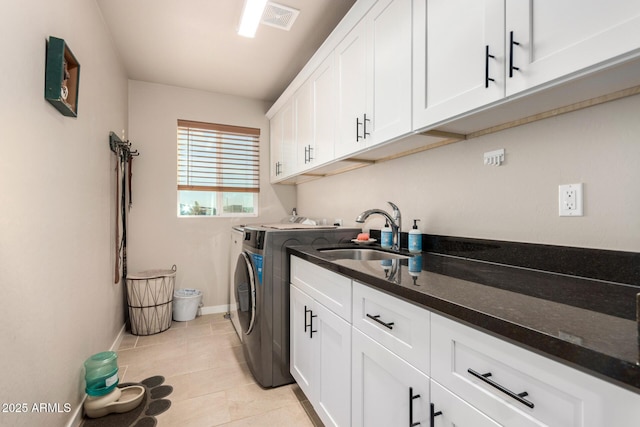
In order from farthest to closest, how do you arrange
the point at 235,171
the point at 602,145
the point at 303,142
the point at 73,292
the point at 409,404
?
the point at 235,171 → the point at 303,142 → the point at 73,292 → the point at 602,145 → the point at 409,404

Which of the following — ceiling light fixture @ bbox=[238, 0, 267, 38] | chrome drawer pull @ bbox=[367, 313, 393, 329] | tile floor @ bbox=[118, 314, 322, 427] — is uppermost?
ceiling light fixture @ bbox=[238, 0, 267, 38]

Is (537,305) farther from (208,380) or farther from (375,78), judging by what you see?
(208,380)

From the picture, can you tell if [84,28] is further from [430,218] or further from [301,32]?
[430,218]

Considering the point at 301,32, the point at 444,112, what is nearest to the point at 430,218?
the point at 444,112

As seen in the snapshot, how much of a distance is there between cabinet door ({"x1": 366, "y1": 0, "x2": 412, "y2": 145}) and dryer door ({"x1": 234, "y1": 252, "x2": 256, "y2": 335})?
1203 millimetres

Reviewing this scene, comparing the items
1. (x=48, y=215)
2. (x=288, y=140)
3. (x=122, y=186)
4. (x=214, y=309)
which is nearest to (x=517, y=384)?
(x=48, y=215)

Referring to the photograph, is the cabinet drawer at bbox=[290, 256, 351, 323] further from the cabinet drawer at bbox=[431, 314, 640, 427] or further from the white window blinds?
the white window blinds

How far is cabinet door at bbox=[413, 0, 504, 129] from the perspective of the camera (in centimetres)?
102

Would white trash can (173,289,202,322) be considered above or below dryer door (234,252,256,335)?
below

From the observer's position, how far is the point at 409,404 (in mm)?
924

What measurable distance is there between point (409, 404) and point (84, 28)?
8.53ft

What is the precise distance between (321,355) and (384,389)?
0.54 metres

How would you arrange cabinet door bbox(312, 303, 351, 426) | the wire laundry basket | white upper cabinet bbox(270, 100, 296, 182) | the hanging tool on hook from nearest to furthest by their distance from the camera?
1. cabinet door bbox(312, 303, 351, 426)
2. the hanging tool on hook
3. the wire laundry basket
4. white upper cabinet bbox(270, 100, 296, 182)

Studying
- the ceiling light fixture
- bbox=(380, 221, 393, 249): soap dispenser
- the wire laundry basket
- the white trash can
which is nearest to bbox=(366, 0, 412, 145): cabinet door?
bbox=(380, 221, 393, 249): soap dispenser
